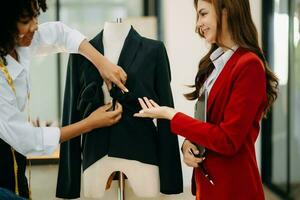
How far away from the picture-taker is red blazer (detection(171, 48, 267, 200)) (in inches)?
68.5

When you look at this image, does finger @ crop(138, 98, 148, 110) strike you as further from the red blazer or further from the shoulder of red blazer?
the shoulder of red blazer

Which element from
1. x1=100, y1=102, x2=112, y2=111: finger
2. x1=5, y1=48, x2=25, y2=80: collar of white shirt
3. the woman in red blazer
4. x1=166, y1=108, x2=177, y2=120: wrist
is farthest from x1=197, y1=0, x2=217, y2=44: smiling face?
x1=5, y1=48, x2=25, y2=80: collar of white shirt

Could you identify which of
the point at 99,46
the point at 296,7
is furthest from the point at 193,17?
the point at 99,46

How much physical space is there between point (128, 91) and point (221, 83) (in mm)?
456

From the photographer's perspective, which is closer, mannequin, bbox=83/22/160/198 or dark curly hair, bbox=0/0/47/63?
dark curly hair, bbox=0/0/47/63

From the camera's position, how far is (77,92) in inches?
87.0

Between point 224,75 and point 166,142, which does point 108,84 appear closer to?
point 166,142

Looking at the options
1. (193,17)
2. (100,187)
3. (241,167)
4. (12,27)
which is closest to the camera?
(12,27)

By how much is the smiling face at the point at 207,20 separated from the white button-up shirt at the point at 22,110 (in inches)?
23.4

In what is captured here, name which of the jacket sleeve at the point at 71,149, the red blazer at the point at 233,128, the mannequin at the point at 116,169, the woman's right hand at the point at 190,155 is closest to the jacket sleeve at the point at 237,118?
the red blazer at the point at 233,128

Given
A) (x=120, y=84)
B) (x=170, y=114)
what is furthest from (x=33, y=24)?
(x=170, y=114)

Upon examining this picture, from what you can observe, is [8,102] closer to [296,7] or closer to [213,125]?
[213,125]

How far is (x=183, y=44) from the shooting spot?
4531 millimetres

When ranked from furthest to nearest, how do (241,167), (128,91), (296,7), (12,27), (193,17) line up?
(193,17) < (296,7) < (128,91) < (241,167) < (12,27)
